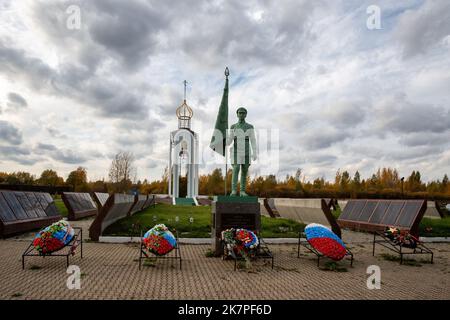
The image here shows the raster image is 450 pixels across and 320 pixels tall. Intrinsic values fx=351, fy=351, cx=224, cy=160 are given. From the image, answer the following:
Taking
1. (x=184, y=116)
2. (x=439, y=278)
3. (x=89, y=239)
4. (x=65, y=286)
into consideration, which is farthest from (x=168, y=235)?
(x=184, y=116)

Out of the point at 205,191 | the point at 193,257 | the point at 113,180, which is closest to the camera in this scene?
the point at 193,257

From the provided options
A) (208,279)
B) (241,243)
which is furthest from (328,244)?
(208,279)

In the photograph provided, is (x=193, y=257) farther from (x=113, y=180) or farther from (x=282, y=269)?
(x=113, y=180)

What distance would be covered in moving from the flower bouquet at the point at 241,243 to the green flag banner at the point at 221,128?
303 cm

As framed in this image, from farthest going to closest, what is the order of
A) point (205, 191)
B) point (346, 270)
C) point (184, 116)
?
point (205, 191) < point (184, 116) < point (346, 270)

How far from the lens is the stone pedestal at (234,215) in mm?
10094

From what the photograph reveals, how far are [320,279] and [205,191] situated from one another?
60.1 meters

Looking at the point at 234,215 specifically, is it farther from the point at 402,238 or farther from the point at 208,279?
the point at 402,238

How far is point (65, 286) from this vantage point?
6469 mm

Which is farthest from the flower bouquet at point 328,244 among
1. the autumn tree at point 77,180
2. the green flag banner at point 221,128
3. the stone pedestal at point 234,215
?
the autumn tree at point 77,180

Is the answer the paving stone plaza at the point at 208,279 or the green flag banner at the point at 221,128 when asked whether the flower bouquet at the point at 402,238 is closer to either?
the paving stone plaza at the point at 208,279

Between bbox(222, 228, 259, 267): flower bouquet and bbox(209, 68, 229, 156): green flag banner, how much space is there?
3.03 m

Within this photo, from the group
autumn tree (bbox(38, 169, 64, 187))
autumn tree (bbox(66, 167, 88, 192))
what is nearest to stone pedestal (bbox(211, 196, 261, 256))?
autumn tree (bbox(66, 167, 88, 192))

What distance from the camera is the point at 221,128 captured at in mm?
11258
